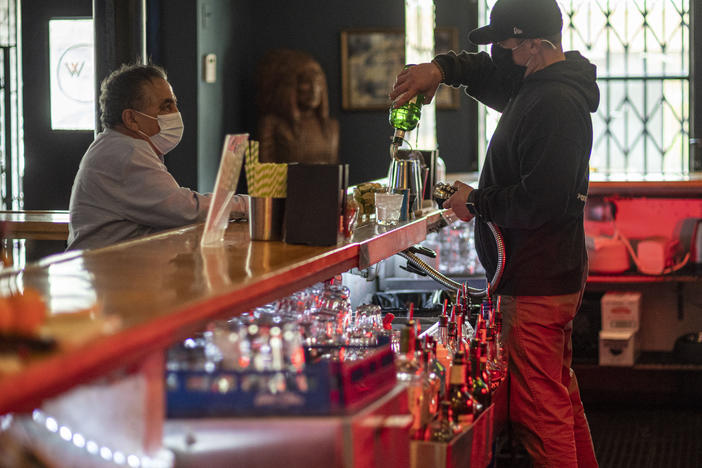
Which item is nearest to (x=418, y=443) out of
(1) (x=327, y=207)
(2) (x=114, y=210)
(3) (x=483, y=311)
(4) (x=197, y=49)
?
(1) (x=327, y=207)

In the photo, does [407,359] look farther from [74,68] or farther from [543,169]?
[74,68]

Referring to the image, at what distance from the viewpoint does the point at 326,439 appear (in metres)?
1.38

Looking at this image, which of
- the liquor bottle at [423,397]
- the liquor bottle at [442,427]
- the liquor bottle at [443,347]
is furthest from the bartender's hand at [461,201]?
the liquor bottle at [442,427]

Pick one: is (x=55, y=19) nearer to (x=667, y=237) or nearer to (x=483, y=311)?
(x=667, y=237)

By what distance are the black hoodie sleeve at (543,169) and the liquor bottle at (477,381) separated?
17.7 inches

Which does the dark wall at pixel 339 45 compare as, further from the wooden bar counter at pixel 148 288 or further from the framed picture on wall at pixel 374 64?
the wooden bar counter at pixel 148 288

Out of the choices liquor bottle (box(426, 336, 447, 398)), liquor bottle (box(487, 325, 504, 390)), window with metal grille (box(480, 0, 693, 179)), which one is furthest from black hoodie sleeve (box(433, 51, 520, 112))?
window with metal grille (box(480, 0, 693, 179))

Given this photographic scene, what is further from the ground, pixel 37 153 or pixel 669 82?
pixel 669 82

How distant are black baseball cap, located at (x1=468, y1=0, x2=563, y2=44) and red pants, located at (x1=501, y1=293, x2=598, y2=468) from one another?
0.79m

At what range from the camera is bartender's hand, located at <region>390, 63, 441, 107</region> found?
3055 millimetres

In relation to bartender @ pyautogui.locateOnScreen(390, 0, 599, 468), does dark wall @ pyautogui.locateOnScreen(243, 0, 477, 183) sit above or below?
above

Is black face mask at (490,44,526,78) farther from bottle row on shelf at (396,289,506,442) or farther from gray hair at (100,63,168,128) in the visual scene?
gray hair at (100,63,168,128)

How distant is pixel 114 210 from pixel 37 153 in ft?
16.6

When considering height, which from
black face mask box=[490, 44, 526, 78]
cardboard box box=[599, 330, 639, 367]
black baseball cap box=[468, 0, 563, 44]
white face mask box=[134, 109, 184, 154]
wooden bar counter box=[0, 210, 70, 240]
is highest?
black baseball cap box=[468, 0, 563, 44]
